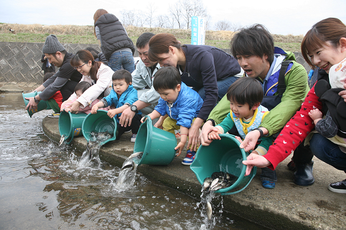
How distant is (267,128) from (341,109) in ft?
1.68

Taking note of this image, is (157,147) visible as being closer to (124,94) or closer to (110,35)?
(124,94)

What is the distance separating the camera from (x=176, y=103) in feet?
8.74

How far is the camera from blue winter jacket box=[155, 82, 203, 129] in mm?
2543

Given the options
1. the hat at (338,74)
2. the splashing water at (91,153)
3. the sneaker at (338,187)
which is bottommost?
the splashing water at (91,153)

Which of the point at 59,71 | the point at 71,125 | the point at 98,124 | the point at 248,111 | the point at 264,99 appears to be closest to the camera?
the point at 248,111

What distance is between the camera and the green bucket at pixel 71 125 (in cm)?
361

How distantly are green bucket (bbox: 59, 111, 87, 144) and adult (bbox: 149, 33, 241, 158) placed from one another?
5.50 feet

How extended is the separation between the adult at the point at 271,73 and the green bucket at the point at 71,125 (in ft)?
7.26

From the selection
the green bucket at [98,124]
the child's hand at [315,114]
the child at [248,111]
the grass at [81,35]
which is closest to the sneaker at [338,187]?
the child at [248,111]

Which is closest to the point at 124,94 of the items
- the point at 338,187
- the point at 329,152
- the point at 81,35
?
the point at 329,152

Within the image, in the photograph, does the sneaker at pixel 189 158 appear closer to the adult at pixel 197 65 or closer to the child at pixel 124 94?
the adult at pixel 197 65

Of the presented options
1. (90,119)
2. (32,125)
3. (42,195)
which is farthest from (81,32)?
(42,195)

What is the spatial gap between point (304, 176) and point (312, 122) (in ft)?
1.49

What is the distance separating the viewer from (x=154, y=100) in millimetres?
3229
